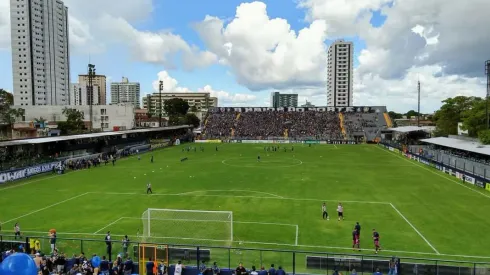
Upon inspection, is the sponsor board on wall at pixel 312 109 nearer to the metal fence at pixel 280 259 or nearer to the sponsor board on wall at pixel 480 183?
the sponsor board on wall at pixel 480 183

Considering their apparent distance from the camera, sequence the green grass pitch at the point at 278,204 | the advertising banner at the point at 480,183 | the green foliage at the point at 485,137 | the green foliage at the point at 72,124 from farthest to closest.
Answer: 1. the green foliage at the point at 72,124
2. the green foliage at the point at 485,137
3. the advertising banner at the point at 480,183
4. the green grass pitch at the point at 278,204

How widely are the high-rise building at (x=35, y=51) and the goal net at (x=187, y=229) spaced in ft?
541

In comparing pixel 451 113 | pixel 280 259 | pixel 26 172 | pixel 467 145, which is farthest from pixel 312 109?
pixel 280 259

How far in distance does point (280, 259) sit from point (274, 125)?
323 feet

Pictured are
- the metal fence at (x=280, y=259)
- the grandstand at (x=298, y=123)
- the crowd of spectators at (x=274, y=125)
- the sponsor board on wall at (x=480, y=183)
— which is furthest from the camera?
the crowd of spectators at (x=274, y=125)

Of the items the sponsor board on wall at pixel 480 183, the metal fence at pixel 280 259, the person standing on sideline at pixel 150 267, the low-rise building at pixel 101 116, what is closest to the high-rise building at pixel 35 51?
the low-rise building at pixel 101 116

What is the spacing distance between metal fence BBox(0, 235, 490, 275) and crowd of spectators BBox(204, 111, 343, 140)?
87331mm

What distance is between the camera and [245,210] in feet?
97.7

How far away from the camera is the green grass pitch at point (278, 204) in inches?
886

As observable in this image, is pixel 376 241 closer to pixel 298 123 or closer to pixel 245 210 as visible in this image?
pixel 245 210

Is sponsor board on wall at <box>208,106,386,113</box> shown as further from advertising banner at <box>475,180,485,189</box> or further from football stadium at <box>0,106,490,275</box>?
advertising banner at <box>475,180,485,189</box>

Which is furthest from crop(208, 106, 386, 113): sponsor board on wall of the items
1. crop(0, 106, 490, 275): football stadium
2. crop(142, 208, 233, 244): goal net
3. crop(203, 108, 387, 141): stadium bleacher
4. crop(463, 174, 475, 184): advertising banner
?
crop(142, 208, 233, 244): goal net

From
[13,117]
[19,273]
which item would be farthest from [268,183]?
[13,117]

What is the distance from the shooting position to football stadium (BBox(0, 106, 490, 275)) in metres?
18.5
